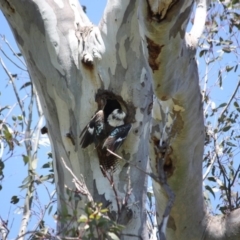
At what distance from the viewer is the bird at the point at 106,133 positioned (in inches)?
66.9

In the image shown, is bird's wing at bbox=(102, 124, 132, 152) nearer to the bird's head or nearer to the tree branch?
the bird's head

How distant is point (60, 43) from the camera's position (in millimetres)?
1803

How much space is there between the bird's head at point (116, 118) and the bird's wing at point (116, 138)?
16mm

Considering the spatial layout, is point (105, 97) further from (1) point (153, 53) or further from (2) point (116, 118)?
(1) point (153, 53)

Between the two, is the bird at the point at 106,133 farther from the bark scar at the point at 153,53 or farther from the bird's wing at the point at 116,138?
the bark scar at the point at 153,53

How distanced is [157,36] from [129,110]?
17.1 inches

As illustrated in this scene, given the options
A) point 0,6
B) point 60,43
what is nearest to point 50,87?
point 60,43

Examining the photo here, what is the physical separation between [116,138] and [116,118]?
0.06 m

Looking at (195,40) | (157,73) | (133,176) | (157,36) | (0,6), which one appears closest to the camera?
(157,36)

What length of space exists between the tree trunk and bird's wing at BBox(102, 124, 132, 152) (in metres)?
0.03

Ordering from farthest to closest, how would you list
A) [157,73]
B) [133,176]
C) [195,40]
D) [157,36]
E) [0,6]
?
1. [0,6]
2. [133,176]
3. [195,40]
4. [157,73]
5. [157,36]

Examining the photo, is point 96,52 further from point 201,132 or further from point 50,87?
point 201,132

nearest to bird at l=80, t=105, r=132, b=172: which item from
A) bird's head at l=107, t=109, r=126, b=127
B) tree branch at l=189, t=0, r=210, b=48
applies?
bird's head at l=107, t=109, r=126, b=127

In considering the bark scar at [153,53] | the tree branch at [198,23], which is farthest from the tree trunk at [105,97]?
the bark scar at [153,53]
